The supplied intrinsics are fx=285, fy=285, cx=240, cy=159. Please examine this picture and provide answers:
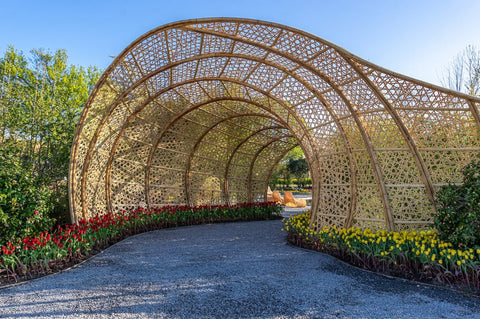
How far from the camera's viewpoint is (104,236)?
6281mm

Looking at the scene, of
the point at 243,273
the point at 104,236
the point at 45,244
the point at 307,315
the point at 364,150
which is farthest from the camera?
the point at 104,236

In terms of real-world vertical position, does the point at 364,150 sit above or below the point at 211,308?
above

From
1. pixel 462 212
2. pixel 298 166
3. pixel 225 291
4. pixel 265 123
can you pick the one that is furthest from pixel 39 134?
pixel 298 166

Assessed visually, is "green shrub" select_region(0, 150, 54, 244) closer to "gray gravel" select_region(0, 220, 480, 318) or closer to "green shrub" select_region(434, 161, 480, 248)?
"gray gravel" select_region(0, 220, 480, 318)

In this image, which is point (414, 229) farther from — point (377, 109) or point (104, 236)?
point (104, 236)

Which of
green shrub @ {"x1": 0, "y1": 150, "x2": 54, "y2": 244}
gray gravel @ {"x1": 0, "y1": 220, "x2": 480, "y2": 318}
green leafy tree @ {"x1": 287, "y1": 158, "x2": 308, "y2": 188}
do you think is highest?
green leafy tree @ {"x1": 287, "y1": 158, "x2": 308, "y2": 188}

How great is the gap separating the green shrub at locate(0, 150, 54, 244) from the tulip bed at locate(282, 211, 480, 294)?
531 cm

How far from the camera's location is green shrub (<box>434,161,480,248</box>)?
145 inches

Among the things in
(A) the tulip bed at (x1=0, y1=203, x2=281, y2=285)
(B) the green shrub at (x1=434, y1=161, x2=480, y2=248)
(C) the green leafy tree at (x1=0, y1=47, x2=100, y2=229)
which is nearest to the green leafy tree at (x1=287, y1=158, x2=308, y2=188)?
(A) the tulip bed at (x1=0, y1=203, x2=281, y2=285)

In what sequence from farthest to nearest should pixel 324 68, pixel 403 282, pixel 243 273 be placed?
pixel 324 68 → pixel 243 273 → pixel 403 282

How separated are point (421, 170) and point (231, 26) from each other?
13.2ft

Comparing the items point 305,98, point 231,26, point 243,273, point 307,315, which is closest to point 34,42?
point 231,26

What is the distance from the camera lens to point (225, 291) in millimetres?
3707

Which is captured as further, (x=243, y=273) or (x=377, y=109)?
(x=377, y=109)
